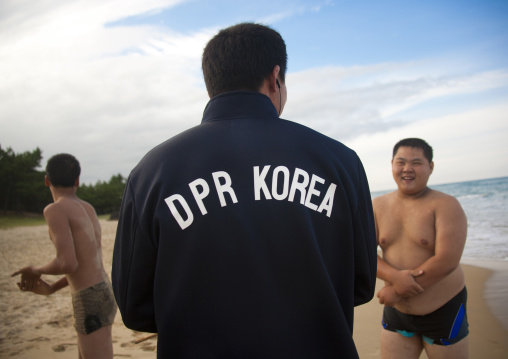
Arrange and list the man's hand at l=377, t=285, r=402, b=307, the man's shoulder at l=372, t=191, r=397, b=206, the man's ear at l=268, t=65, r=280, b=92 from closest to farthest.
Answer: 1. the man's ear at l=268, t=65, r=280, b=92
2. the man's hand at l=377, t=285, r=402, b=307
3. the man's shoulder at l=372, t=191, r=397, b=206

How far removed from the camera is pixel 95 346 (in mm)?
2826

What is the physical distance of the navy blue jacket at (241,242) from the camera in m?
1.20

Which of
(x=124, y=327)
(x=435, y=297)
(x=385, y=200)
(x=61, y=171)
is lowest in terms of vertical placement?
(x=124, y=327)

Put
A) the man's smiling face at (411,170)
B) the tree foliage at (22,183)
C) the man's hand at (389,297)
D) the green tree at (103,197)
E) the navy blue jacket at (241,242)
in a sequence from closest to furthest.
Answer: the navy blue jacket at (241,242) → the man's hand at (389,297) → the man's smiling face at (411,170) → the tree foliage at (22,183) → the green tree at (103,197)

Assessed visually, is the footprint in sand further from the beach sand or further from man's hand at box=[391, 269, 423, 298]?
man's hand at box=[391, 269, 423, 298]

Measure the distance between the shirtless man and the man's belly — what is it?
7.57 feet

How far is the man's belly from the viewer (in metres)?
2.68

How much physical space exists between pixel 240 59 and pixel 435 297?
2.29 metres

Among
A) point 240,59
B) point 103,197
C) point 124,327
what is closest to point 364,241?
point 240,59

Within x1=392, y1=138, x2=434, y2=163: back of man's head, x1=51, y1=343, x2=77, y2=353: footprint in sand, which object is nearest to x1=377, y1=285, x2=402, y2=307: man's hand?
x1=392, y1=138, x2=434, y2=163: back of man's head

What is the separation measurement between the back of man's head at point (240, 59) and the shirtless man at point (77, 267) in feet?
6.81

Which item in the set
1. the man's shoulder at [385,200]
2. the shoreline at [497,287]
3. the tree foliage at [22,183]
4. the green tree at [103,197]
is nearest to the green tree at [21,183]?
the tree foliage at [22,183]

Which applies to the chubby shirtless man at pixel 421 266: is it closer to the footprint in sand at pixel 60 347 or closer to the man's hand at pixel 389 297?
the man's hand at pixel 389 297

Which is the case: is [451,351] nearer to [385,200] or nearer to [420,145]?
[385,200]
